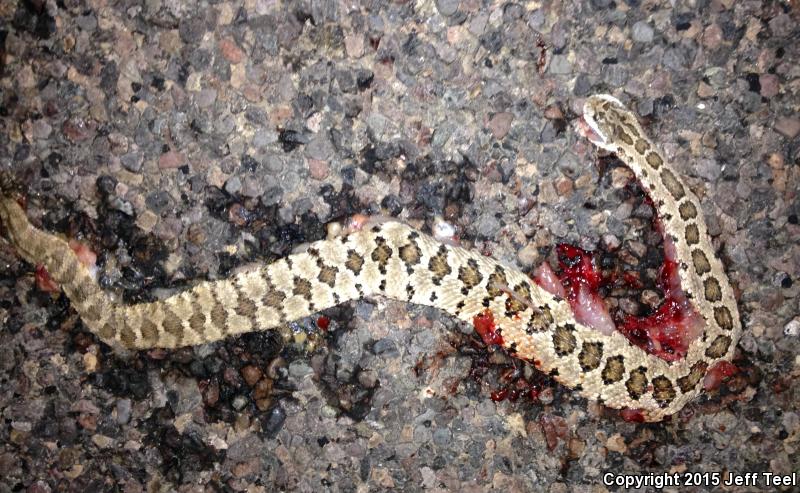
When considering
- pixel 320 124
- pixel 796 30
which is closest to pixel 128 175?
pixel 320 124

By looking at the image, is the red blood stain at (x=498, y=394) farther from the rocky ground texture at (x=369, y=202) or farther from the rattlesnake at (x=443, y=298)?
the rattlesnake at (x=443, y=298)

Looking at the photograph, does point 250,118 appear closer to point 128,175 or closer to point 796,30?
point 128,175

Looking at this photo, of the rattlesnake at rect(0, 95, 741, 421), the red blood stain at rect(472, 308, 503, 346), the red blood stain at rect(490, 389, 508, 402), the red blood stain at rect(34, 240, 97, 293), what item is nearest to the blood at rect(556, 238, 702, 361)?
the rattlesnake at rect(0, 95, 741, 421)

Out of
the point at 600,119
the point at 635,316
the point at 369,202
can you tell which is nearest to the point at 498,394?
the point at 635,316

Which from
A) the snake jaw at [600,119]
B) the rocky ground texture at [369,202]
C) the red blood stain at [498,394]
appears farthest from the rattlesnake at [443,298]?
the red blood stain at [498,394]

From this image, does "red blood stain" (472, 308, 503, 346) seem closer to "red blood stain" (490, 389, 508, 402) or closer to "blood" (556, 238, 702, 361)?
"red blood stain" (490, 389, 508, 402)
